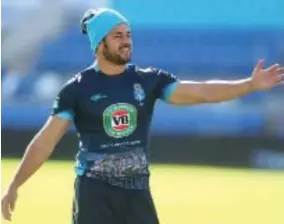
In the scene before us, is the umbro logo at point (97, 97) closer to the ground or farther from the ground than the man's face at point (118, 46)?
closer to the ground

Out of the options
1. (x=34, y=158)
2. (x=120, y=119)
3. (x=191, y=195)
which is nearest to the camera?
(x=120, y=119)

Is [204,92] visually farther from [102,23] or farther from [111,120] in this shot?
[102,23]

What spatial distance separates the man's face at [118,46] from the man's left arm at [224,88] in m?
0.38

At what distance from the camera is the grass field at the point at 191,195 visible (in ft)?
34.4

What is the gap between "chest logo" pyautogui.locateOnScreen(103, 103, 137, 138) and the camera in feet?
19.3

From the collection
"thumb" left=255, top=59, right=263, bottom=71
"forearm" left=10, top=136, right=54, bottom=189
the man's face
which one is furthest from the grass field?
the man's face

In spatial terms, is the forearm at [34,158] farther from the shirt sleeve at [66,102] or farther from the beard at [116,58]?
the beard at [116,58]

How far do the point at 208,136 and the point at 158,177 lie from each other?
7.13 feet

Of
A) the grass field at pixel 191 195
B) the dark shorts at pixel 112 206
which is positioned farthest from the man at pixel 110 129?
the grass field at pixel 191 195

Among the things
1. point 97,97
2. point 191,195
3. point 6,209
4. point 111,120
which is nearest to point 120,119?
point 111,120

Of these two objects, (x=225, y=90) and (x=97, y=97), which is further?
(x=225, y=90)

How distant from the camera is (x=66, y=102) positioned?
5895 millimetres

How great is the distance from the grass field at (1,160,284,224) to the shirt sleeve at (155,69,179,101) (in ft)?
13.8

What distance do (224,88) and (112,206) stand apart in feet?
3.06
